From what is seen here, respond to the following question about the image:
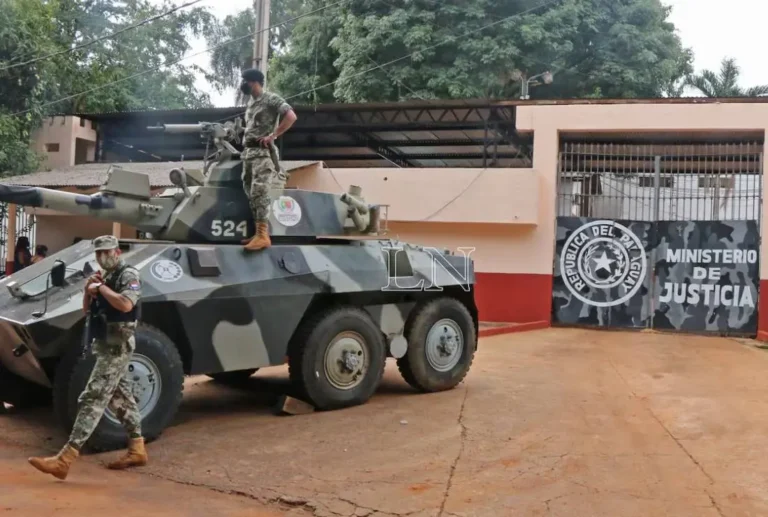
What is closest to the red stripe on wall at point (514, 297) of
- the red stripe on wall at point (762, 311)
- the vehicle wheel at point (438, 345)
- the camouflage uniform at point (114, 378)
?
the red stripe on wall at point (762, 311)

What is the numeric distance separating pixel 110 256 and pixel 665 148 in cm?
1252

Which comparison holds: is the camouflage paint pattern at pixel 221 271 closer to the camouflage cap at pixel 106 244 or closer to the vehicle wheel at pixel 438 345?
the vehicle wheel at pixel 438 345

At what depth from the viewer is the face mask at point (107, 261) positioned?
5.44 metres

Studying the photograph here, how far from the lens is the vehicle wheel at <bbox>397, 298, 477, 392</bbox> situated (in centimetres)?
830

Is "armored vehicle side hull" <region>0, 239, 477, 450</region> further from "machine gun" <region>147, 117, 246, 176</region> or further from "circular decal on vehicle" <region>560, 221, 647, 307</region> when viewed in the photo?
"circular decal on vehicle" <region>560, 221, 647, 307</region>

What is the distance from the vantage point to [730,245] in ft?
47.0

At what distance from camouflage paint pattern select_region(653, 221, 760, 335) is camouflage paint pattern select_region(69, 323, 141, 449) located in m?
11.3

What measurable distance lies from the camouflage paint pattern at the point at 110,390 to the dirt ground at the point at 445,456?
321mm

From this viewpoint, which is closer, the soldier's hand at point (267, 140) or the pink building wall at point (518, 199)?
the soldier's hand at point (267, 140)

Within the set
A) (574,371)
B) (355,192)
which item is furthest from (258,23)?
(574,371)

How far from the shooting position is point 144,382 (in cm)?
601

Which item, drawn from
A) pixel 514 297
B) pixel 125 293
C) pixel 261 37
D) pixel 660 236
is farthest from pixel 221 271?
pixel 660 236

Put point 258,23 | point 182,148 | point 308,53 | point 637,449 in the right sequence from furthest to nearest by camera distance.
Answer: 1. point 308,53
2. point 182,148
3. point 258,23
4. point 637,449

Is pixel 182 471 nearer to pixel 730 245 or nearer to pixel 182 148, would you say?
pixel 730 245
